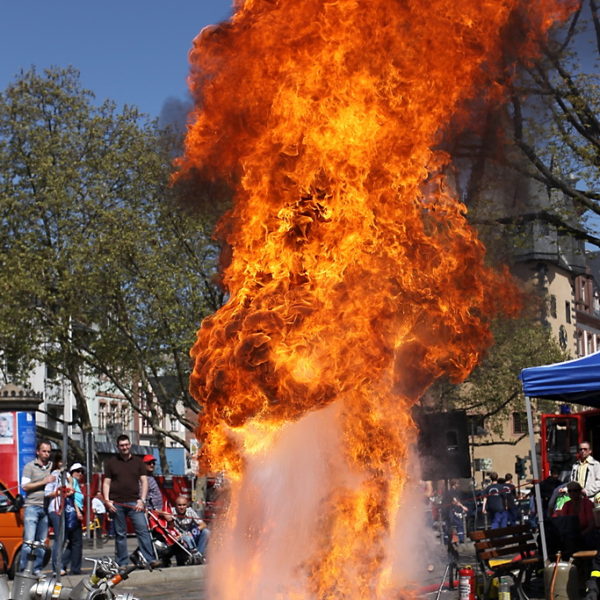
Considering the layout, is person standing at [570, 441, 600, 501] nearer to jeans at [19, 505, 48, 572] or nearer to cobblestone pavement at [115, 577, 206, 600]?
cobblestone pavement at [115, 577, 206, 600]

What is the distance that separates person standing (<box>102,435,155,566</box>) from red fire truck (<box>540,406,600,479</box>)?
1133 centimetres

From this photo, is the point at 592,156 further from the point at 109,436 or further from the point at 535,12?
the point at 109,436

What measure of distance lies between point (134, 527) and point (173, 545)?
3.23m

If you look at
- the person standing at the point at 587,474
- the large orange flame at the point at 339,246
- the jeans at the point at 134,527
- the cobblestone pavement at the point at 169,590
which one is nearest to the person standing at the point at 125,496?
the jeans at the point at 134,527

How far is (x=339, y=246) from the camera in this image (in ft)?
27.8

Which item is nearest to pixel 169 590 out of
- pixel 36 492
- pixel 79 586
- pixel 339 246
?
pixel 36 492

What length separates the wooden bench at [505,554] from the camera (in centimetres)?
1009

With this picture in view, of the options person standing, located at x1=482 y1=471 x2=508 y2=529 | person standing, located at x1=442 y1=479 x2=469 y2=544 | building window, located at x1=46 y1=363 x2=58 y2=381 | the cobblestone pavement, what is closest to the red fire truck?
person standing, located at x1=482 y1=471 x2=508 y2=529

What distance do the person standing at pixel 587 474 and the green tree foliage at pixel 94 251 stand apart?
57.9ft

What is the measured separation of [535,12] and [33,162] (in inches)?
1025

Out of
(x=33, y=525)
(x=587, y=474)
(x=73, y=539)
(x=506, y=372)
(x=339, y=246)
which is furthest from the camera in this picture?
(x=506, y=372)

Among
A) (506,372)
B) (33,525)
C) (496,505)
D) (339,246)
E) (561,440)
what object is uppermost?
(506,372)

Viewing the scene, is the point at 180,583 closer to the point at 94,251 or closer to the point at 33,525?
the point at 33,525

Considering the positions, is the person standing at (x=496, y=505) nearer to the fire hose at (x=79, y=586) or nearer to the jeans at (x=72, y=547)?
the jeans at (x=72, y=547)
